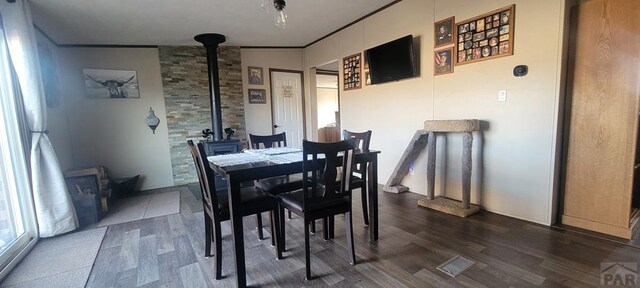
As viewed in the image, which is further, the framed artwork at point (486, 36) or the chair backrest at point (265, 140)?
the chair backrest at point (265, 140)

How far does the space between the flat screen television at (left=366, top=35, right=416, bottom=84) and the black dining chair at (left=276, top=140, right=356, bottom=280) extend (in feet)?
6.70

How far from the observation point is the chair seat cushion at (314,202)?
1.89 meters

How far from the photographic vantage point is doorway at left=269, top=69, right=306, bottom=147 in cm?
539

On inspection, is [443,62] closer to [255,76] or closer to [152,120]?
[255,76]

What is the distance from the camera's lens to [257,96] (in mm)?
5223

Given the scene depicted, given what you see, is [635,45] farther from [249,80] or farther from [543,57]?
[249,80]

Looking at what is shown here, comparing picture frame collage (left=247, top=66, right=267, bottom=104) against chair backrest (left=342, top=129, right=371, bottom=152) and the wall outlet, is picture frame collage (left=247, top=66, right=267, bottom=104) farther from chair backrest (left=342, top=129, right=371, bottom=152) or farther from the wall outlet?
the wall outlet

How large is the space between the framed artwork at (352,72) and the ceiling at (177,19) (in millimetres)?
538

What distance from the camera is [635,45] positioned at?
2.07 meters

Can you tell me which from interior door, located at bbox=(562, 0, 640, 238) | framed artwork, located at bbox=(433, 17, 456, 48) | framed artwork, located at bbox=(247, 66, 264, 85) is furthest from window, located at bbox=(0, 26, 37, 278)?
interior door, located at bbox=(562, 0, 640, 238)

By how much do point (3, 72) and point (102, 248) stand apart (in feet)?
5.73

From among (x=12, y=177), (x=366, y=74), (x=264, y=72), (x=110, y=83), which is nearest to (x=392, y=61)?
(x=366, y=74)

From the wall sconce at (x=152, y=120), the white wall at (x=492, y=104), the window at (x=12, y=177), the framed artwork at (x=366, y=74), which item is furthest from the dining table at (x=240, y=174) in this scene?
the wall sconce at (x=152, y=120)

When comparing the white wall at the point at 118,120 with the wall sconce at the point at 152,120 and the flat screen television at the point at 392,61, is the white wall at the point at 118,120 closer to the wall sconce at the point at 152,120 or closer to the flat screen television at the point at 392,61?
the wall sconce at the point at 152,120
